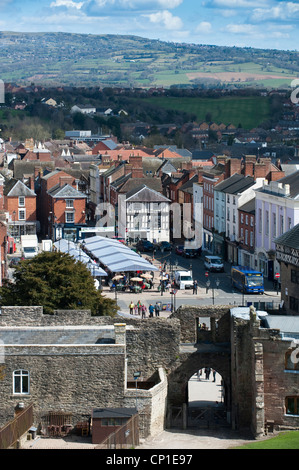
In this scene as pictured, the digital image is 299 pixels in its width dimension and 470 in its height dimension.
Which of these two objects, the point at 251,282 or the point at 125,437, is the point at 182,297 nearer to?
the point at 251,282

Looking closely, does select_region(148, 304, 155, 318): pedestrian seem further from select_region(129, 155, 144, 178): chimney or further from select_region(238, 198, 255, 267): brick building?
select_region(129, 155, 144, 178): chimney

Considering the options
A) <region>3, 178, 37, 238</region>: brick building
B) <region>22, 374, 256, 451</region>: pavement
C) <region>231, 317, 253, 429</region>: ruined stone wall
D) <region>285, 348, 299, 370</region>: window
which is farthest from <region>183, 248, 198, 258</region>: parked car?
<region>285, 348, 299, 370</region>: window

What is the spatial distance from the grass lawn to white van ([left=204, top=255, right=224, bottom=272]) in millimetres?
40047

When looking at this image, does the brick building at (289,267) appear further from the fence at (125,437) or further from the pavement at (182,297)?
the fence at (125,437)

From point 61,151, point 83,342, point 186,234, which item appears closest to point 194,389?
point 83,342

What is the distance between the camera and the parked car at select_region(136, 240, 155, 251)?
83938 millimetres

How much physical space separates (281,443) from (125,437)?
4.85 m

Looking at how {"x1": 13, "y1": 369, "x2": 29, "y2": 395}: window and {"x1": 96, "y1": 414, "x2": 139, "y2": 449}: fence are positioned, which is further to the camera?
{"x1": 13, "y1": 369, "x2": 29, "y2": 395}: window

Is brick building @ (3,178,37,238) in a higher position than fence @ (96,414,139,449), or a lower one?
higher

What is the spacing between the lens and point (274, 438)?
105 ft

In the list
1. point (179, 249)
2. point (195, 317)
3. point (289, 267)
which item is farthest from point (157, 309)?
point (179, 249)

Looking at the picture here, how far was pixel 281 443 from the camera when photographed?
30.5 m

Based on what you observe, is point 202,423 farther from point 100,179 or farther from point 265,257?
point 100,179

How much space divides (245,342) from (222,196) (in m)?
47.5
